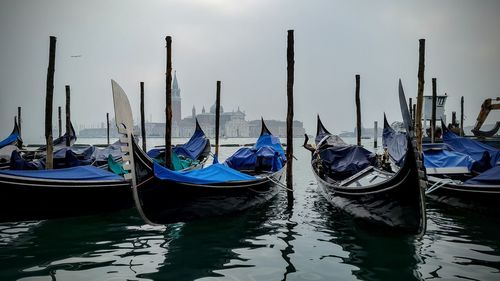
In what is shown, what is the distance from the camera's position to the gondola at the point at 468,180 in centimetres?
546

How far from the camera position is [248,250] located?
4.49m

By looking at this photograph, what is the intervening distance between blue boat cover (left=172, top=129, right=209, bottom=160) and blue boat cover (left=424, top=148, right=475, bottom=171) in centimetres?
720

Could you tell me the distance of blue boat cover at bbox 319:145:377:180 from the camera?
7305mm

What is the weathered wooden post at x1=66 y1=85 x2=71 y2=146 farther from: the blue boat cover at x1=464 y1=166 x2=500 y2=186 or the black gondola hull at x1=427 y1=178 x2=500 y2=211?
the blue boat cover at x1=464 y1=166 x2=500 y2=186

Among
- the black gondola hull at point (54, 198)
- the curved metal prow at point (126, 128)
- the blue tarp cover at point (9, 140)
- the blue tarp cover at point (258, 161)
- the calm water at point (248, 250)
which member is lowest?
the calm water at point (248, 250)

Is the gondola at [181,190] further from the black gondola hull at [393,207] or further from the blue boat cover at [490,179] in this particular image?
the blue boat cover at [490,179]

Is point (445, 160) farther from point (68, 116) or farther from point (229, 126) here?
point (229, 126)

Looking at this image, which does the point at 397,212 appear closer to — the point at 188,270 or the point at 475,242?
the point at 475,242

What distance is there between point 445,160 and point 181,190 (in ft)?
20.3

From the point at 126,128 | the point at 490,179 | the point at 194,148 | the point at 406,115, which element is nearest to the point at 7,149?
the point at 194,148

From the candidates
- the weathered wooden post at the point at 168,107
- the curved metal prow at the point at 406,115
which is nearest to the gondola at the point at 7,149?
the weathered wooden post at the point at 168,107

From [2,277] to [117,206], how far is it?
2.89 metres

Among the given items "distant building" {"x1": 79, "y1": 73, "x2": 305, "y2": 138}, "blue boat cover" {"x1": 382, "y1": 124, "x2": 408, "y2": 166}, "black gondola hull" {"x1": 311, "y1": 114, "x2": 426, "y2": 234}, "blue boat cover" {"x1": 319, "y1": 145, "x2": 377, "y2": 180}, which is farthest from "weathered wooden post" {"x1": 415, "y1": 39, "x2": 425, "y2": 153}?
"distant building" {"x1": 79, "y1": 73, "x2": 305, "y2": 138}

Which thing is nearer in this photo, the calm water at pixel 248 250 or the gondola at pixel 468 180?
the calm water at pixel 248 250
